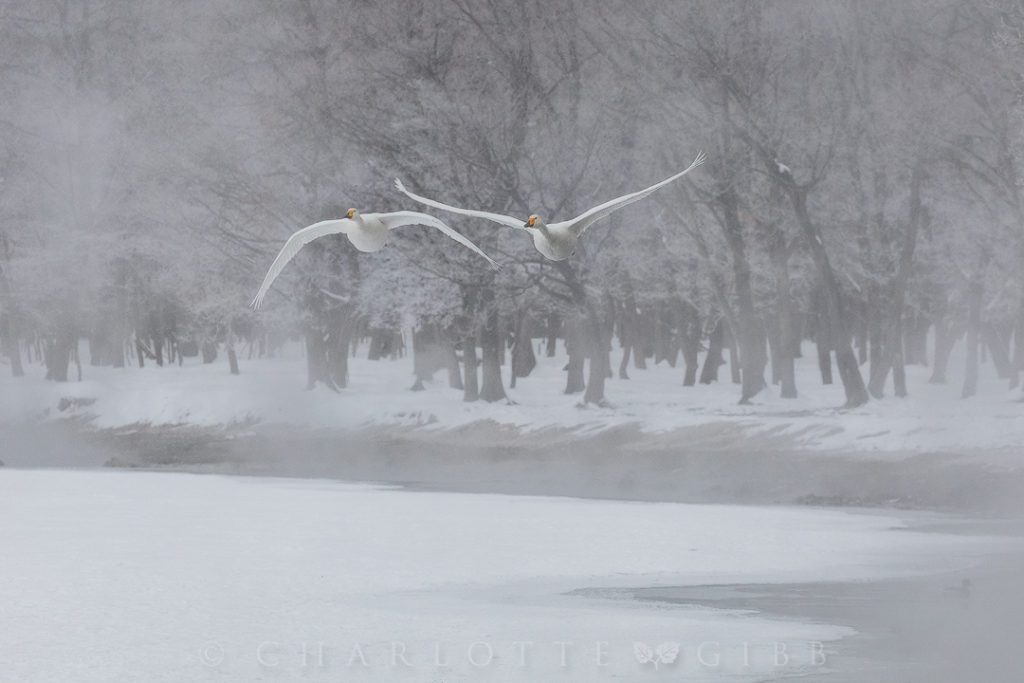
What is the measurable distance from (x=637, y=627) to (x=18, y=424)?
4264cm

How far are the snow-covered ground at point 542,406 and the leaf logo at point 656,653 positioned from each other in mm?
20108

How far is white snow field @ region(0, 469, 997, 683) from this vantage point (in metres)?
14.1

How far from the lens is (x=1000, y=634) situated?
1546 centimetres

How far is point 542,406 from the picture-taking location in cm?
4600

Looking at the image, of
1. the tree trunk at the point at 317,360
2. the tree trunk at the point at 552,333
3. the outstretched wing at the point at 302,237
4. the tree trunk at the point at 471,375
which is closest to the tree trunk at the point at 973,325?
the tree trunk at the point at 471,375

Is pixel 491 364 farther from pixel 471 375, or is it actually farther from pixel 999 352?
pixel 999 352

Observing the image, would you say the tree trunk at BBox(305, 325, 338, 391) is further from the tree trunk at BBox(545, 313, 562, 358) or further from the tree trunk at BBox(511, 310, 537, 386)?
the tree trunk at BBox(545, 313, 562, 358)

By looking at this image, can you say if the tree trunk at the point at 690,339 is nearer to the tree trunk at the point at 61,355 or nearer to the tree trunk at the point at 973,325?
the tree trunk at the point at 973,325

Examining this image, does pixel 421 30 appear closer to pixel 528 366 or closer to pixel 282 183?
pixel 282 183

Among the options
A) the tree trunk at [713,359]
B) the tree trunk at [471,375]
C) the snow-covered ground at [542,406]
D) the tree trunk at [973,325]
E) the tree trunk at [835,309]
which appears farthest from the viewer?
the tree trunk at [713,359]

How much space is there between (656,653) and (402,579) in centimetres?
461

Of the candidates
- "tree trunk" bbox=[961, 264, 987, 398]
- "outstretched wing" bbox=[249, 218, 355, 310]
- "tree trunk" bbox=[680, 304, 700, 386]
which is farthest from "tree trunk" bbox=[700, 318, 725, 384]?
"outstretched wing" bbox=[249, 218, 355, 310]

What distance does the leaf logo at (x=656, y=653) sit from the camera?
1429 centimetres

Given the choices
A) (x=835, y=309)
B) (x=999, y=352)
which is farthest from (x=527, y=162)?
(x=999, y=352)
